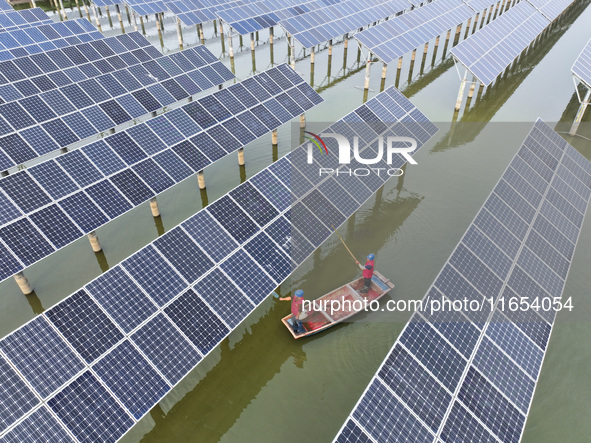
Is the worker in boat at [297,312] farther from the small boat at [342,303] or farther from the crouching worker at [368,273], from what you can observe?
the crouching worker at [368,273]

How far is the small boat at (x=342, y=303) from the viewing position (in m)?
18.2

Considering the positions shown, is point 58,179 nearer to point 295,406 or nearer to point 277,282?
point 277,282

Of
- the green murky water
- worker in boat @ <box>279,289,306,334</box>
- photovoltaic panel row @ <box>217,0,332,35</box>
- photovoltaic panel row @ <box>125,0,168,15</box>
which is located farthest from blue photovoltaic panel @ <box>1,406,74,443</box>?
photovoltaic panel row @ <box>125,0,168,15</box>

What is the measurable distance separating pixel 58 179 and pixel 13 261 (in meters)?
4.72

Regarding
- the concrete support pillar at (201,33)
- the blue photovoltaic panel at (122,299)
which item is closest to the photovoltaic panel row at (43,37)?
the concrete support pillar at (201,33)

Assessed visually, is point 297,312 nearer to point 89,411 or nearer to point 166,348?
point 166,348

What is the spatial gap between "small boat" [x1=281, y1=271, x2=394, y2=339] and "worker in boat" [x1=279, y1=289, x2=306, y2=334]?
0.57ft

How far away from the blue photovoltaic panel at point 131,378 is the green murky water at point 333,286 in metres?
3.51

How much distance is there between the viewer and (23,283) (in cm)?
1955

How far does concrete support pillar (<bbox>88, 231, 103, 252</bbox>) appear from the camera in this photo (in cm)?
2136

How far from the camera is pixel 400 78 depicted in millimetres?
43719

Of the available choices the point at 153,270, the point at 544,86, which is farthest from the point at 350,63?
the point at 153,270

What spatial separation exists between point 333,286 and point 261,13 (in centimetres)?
4180

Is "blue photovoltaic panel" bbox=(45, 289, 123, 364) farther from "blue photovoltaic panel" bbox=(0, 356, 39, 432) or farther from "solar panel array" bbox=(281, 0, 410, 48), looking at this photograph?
"solar panel array" bbox=(281, 0, 410, 48)
